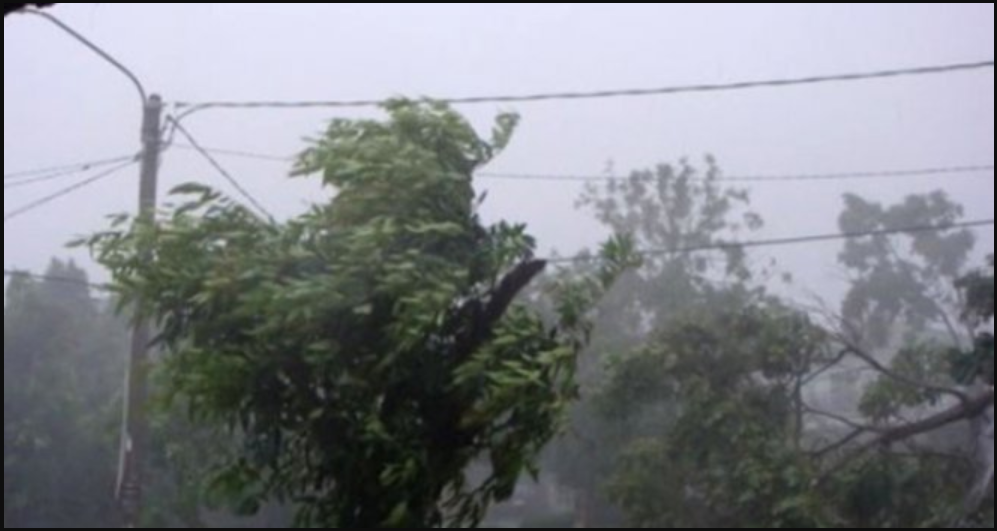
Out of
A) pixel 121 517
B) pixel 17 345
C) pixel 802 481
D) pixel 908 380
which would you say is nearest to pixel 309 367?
pixel 121 517

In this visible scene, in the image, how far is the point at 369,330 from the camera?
18.9 ft

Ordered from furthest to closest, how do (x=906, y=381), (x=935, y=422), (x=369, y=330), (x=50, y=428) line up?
1. (x=50, y=428)
2. (x=906, y=381)
3. (x=935, y=422)
4. (x=369, y=330)

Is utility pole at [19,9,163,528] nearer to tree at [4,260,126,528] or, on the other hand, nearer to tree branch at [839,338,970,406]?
tree branch at [839,338,970,406]

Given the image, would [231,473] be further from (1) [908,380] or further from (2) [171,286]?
(1) [908,380]

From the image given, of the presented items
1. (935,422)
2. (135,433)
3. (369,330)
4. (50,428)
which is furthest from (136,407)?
(50,428)

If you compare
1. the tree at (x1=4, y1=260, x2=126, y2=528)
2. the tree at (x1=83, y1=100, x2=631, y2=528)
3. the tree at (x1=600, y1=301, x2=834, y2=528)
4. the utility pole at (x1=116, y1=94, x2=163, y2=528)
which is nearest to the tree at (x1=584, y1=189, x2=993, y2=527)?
the tree at (x1=600, y1=301, x2=834, y2=528)

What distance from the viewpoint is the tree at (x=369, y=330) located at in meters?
5.62

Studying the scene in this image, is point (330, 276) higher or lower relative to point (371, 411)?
higher

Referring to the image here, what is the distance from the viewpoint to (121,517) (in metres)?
11.4

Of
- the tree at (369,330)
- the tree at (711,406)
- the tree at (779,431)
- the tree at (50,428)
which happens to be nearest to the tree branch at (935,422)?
the tree at (779,431)

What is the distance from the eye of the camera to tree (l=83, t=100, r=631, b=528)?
5617 millimetres

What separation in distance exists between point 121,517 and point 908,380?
306 inches

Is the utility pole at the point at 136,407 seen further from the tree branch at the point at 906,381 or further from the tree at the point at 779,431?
the tree branch at the point at 906,381

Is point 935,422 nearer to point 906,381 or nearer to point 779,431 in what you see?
point 906,381
